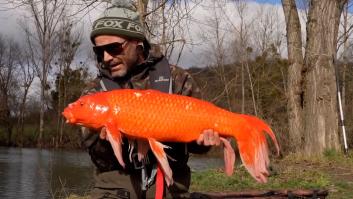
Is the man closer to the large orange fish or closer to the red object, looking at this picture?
the red object

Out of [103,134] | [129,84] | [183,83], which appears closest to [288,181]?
[183,83]

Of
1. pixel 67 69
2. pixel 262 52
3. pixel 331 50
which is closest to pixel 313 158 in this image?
pixel 331 50

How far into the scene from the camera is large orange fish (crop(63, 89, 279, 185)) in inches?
112

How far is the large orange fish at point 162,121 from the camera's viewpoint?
2852 millimetres

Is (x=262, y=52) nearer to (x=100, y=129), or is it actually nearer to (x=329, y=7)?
(x=329, y=7)

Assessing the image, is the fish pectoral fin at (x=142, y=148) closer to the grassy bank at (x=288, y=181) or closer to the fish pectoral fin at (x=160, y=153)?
the fish pectoral fin at (x=160, y=153)

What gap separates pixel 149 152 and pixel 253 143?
62cm

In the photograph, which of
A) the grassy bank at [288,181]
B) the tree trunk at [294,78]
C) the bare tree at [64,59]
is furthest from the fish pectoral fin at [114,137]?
the bare tree at [64,59]

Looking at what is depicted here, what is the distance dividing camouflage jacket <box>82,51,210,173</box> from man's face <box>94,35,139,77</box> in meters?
0.07

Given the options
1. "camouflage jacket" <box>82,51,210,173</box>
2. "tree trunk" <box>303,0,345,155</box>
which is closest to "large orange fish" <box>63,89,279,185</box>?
"camouflage jacket" <box>82,51,210,173</box>

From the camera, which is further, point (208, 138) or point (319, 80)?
point (319, 80)

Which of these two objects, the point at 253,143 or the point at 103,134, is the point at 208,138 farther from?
the point at 103,134

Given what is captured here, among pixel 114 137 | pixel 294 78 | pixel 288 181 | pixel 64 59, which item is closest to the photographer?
pixel 114 137

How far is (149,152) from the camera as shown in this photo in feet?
10.5
